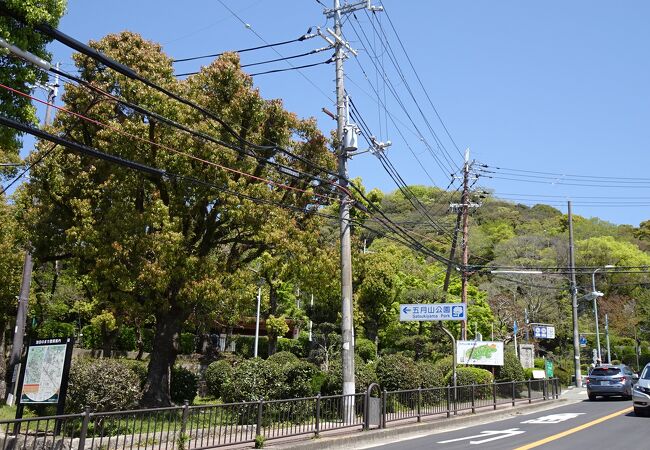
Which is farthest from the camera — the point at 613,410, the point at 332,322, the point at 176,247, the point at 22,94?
the point at 332,322

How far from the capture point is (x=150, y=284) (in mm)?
15680

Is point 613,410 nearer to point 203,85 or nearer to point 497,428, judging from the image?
point 497,428

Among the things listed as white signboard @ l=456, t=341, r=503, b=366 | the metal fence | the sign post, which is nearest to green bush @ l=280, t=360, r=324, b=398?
the metal fence

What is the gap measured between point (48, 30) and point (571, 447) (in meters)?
12.7

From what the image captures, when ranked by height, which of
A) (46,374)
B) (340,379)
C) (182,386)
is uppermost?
(46,374)

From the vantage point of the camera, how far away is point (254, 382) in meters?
18.1

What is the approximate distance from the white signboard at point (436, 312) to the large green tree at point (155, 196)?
6481mm

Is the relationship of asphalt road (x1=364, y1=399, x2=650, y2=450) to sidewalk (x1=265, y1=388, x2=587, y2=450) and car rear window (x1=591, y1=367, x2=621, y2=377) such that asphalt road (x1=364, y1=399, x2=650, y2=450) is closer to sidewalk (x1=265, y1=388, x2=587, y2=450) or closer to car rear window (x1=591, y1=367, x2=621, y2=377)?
sidewalk (x1=265, y1=388, x2=587, y2=450)

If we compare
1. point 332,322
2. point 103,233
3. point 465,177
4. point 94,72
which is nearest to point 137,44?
point 94,72

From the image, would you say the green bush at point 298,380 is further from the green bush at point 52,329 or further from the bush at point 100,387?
the green bush at point 52,329

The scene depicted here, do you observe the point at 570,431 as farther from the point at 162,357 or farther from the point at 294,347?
the point at 294,347

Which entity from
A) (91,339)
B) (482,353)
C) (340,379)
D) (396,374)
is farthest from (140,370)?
(91,339)

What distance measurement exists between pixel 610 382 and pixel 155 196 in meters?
22.5

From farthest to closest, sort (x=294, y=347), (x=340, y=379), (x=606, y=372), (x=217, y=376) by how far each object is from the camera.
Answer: (x=294, y=347) → (x=606, y=372) → (x=217, y=376) → (x=340, y=379)
